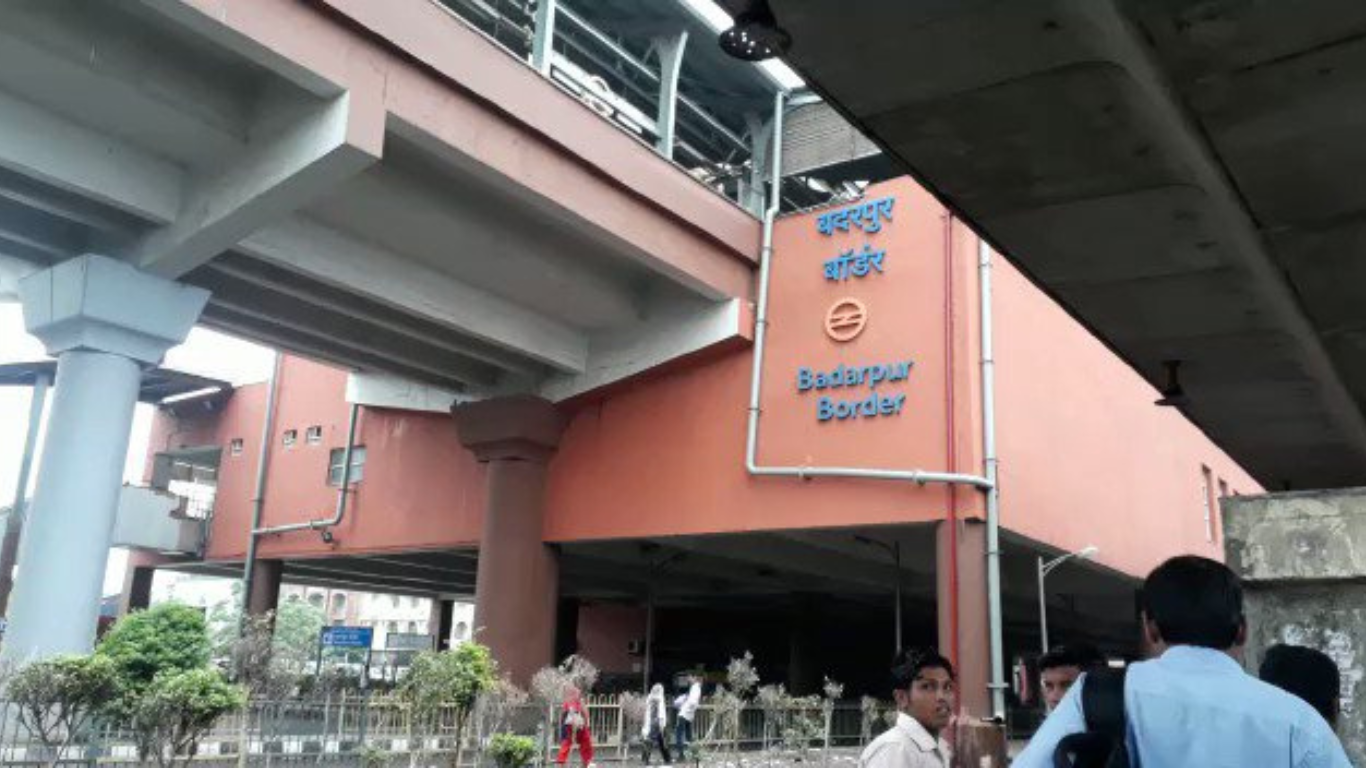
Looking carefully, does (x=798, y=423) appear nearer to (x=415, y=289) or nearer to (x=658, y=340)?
(x=658, y=340)

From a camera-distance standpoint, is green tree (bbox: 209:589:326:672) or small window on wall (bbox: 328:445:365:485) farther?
small window on wall (bbox: 328:445:365:485)

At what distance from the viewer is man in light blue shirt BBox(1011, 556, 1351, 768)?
7.33 feet

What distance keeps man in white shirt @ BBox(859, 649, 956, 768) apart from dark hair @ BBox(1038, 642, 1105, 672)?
2.39ft

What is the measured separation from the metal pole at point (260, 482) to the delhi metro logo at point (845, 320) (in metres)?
16.5

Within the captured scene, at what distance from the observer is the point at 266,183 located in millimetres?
13891

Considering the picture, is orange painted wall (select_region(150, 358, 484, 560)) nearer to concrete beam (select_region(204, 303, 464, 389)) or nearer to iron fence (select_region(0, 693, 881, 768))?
concrete beam (select_region(204, 303, 464, 389))

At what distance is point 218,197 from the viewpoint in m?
14.8

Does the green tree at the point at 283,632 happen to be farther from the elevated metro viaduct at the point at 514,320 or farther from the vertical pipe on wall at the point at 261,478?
the elevated metro viaduct at the point at 514,320

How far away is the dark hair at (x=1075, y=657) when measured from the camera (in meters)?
4.87

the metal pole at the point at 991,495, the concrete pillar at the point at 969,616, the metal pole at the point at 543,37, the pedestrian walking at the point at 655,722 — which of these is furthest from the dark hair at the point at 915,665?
the pedestrian walking at the point at 655,722

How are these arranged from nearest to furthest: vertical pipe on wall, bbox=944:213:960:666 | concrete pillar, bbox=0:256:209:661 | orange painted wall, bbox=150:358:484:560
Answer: concrete pillar, bbox=0:256:209:661 → vertical pipe on wall, bbox=944:213:960:666 → orange painted wall, bbox=150:358:484:560

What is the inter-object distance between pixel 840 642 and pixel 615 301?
21.9 meters

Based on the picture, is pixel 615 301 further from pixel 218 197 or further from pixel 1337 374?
pixel 1337 374

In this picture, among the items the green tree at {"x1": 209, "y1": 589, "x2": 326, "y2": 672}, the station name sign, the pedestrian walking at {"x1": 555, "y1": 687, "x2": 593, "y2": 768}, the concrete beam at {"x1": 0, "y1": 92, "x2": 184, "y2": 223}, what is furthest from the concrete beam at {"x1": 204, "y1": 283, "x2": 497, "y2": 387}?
the pedestrian walking at {"x1": 555, "y1": 687, "x2": 593, "y2": 768}
